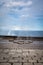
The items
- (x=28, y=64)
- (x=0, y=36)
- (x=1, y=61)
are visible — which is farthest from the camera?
(x=0, y=36)

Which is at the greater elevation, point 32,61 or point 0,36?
point 0,36

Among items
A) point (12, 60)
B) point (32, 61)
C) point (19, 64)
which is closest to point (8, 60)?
point (12, 60)

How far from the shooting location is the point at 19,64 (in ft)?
7.95

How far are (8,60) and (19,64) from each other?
1.03ft

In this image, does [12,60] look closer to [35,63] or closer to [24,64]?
[24,64]

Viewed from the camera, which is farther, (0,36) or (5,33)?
(5,33)

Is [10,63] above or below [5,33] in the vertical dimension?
below

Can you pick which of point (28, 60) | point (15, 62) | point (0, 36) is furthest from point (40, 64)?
point (0, 36)

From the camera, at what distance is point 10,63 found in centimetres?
246

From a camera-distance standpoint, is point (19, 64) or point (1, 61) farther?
point (1, 61)

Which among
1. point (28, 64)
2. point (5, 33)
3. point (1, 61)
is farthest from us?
point (5, 33)

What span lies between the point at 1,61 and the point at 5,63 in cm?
15

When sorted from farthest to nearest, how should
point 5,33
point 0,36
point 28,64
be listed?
point 5,33, point 0,36, point 28,64

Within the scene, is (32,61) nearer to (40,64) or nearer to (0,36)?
(40,64)
